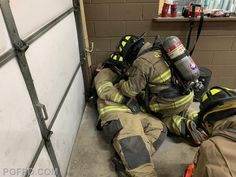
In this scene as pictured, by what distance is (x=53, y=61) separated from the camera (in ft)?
4.32

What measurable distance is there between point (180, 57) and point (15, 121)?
1242 millimetres

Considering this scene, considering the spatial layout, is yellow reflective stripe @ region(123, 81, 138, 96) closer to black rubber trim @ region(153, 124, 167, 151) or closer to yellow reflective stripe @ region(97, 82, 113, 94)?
yellow reflective stripe @ region(97, 82, 113, 94)

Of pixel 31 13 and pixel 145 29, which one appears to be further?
pixel 145 29

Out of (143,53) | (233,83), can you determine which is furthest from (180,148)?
(233,83)

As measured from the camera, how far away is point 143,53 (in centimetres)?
183

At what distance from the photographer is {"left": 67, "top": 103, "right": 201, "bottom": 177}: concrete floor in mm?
1670

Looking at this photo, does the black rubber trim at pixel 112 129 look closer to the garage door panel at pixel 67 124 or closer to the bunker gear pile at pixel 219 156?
the garage door panel at pixel 67 124

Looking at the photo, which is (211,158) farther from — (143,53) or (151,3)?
(151,3)

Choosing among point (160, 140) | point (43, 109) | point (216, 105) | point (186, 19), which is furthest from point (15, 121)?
point (186, 19)

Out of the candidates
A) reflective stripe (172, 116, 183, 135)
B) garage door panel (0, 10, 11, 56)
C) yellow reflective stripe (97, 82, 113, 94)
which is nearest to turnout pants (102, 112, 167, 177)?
reflective stripe (172, 116, 183, 135)

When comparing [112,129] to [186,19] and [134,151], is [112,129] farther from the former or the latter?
[186,19]

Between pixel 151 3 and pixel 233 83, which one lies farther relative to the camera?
pixel 233 83

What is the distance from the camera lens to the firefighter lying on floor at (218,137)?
69 cm

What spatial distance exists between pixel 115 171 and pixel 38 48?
116 centimetres
